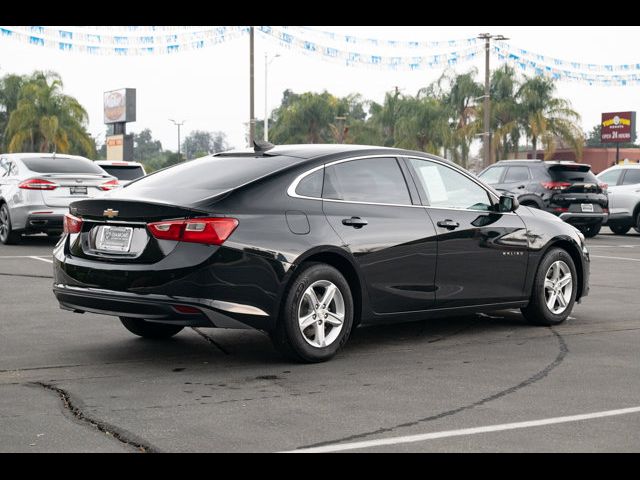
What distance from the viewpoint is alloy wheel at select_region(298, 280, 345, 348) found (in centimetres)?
736

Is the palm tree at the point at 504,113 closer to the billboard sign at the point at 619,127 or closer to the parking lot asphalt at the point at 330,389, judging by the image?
the billboard sign at the point at 619,127

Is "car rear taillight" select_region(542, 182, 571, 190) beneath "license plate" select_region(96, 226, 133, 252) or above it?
beneath

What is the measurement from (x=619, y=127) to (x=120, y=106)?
42.2 m

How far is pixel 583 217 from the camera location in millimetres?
23156

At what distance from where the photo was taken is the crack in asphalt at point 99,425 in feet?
16.5

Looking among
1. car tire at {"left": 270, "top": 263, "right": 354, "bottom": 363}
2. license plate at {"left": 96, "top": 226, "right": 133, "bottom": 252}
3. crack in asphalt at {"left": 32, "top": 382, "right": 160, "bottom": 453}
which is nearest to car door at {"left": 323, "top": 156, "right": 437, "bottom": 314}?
car tire at {"left": 270, "top": 263, "right": 354, "bottom": 363}

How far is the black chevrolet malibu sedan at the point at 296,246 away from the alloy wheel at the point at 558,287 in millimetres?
443

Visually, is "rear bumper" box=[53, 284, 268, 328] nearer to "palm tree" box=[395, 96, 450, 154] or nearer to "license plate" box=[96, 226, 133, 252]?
"license plate" box=[96, 226, 133, 252]

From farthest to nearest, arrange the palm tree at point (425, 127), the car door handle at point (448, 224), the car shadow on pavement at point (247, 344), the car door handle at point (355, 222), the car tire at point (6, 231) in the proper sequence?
the palm tree at point (425, 127), the car tire at point (6, 231), the car door handle at point (448, 224), the car door handle at point (355, 222), the car shadow on pavement at point (247, 344)

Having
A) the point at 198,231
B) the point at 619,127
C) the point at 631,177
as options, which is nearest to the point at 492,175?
the point at 631,177

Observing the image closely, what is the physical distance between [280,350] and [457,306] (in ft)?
6.00

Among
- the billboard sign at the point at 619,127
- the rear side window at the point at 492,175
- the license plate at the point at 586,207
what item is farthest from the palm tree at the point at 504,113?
the license plate at the point at 586,207

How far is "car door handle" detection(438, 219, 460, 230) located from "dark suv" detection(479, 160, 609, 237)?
1480 centimetres
